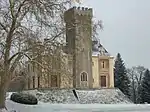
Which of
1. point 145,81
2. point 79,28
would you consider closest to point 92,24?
point 79,28

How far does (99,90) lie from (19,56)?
1022 inches

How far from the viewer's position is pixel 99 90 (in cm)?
4278

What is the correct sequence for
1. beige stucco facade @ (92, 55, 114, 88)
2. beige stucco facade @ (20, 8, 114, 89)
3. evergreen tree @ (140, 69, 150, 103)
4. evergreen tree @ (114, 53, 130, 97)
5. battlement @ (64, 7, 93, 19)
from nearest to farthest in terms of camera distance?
battlement @ (64, 7, 93, 19) → beige stucco facade @ (20, 8, 114, 89) → evergreen tree @ (140, 69, 150, 103) → evergreen tree @ (114, 53, 130, 97) → beige stucco facade @ (92, 55, 114, 88)

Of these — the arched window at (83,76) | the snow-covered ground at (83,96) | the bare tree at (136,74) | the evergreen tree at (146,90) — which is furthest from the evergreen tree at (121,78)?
the snow-covered ground at (83,96)

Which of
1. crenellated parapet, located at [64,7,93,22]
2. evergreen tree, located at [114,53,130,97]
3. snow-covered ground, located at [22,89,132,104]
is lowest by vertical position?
snow-covered ground, located at [22,89,132,104]

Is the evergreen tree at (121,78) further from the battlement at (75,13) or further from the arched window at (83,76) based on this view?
the battlement at (75,13)

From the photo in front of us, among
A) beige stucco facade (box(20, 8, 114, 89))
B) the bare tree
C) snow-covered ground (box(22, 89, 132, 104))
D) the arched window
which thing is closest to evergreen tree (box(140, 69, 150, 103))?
beige stucco facade (box(20, 8, 114, 89))

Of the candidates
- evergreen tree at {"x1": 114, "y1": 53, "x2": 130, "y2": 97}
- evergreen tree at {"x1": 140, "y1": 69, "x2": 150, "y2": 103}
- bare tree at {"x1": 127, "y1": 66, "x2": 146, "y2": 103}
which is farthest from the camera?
bare tree at {"x1": 127, "y1": 66, "x2": 146, "y2": 103}

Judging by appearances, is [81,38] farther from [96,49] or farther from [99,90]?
[96,49]

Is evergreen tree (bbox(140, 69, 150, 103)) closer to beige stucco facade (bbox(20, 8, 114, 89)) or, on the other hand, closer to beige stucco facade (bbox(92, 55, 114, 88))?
beige stucco facade (bbox(20, 8, 114, 89))

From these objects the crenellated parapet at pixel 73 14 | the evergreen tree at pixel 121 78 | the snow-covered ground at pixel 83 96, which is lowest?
the snow-covered ground at pixel 83 96

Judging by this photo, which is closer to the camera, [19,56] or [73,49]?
[19,56]

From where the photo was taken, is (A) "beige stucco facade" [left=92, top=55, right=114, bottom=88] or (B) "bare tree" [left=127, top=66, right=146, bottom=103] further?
(B) "bare tree" [left=127, top=66, right=146, bottom=103]

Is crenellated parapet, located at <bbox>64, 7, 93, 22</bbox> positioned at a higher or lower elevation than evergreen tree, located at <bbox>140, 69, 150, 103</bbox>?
higher
